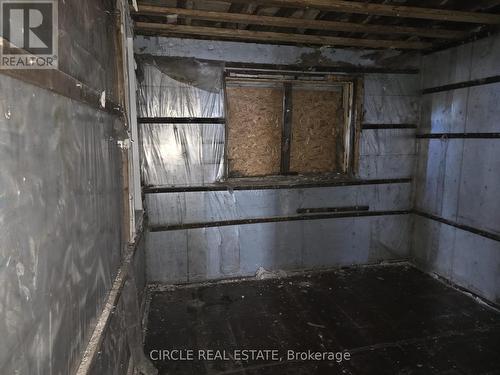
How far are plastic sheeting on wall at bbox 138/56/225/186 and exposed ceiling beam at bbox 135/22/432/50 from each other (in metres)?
0.28

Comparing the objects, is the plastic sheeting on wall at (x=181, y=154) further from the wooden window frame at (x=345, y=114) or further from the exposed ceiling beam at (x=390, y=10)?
the exposed ceiling beam at (x=390, y=10)

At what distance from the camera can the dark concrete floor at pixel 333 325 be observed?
221 cm

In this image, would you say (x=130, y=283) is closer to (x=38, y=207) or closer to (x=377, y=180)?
(x=38, y=207)

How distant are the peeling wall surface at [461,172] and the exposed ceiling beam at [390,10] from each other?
0.44 meters

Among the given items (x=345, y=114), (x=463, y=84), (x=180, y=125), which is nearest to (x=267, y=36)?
(x=180, y=125)

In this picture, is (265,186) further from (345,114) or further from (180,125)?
(345,114)

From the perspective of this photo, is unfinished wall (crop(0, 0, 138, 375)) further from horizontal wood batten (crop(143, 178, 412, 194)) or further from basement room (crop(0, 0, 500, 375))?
horizontal wood batten (crop(143, 178, 412, 194))

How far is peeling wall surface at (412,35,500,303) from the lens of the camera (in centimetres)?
292

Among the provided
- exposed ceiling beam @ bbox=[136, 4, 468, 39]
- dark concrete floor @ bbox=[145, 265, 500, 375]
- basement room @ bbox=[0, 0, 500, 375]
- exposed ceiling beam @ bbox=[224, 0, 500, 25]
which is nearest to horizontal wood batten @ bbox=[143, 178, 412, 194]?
basement room @ bbox=[0, 0, 500, 375]

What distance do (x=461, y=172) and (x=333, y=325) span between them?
194 cm

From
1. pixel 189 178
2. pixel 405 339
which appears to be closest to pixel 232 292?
pixel 189 178

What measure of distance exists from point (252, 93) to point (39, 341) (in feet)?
9.75

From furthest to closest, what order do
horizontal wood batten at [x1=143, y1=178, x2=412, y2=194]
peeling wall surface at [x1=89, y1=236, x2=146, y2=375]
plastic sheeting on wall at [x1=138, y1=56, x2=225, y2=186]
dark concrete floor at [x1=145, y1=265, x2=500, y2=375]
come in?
horizontal wood batten at [x1=143, y1=178, x2=412, y2=194], plastic sheeting on wall at [x1=138, y1=56, x2=225, y2=186], dark concrete floor at [x1=145, y1=265, x2=500, y2=375], peeling wall surface at [x1=89, y1=236, x2=146, y2=375]

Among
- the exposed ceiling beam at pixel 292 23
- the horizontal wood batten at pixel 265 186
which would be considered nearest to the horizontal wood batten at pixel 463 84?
the exposed ceiling beam at pixel 292 23
